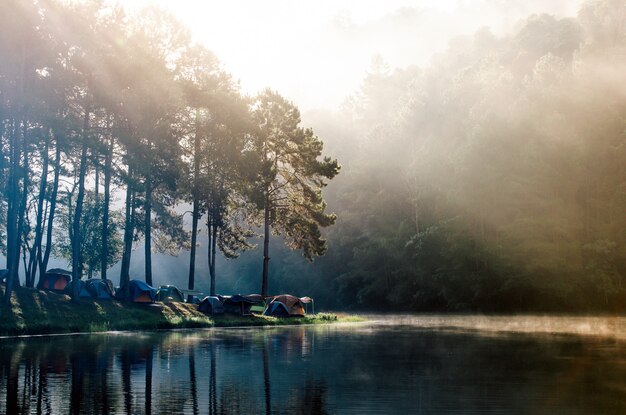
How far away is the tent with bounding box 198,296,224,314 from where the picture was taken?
5744 cm

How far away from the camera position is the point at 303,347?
32062 mm

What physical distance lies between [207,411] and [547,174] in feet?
219

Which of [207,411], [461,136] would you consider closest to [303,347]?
[207,411]

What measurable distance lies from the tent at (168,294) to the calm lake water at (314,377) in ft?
87.0

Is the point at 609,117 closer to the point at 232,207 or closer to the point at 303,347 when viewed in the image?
the point at 232,207

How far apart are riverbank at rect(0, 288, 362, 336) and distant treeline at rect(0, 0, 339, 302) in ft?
6.70

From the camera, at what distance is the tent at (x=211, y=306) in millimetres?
57438

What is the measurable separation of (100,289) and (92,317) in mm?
11487

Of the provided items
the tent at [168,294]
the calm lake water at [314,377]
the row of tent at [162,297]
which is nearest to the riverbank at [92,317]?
the row of tent at [162,297]

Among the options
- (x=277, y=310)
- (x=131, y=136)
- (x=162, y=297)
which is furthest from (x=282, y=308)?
(x=131, y=136)

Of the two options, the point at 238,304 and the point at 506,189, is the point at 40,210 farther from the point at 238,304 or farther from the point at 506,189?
the point at 506,189

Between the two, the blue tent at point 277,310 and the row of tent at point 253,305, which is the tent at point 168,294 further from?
the blue tent at point 277,310

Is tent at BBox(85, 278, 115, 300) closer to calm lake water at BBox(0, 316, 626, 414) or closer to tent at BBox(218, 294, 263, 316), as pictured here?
tent at BBox(218, 294, 263, 316)

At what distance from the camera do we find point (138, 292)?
54188 mm
